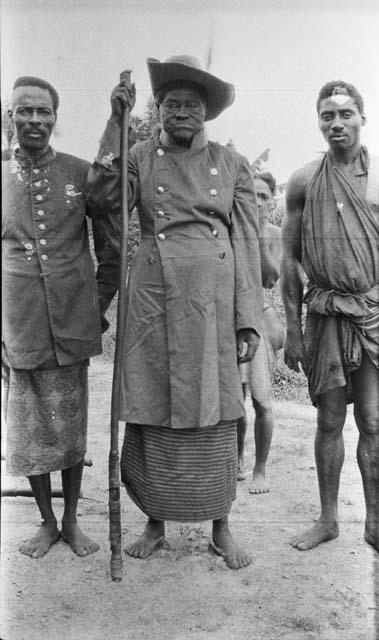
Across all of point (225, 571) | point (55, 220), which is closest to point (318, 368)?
point (225, 571)

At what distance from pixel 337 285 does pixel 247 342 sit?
1.78ft

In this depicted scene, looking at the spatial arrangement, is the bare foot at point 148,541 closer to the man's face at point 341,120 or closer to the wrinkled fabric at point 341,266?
the wrinkled fabric at point 341,266

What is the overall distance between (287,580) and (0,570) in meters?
1.37

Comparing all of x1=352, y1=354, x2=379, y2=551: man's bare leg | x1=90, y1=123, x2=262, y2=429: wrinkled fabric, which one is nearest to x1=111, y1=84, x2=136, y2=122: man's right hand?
x1=90, y1=123, x2=262, y2=429: wrinkled fabric

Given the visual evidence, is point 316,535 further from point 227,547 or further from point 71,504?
point 71,504

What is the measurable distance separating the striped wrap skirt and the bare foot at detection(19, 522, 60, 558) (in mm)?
545

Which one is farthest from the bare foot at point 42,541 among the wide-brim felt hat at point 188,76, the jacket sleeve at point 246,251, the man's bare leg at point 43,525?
the wide-brim felt hat at point 188,76

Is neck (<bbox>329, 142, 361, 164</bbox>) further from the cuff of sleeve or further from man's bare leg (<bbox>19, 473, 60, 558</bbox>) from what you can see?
man's bare leg (<bbox>19, 473, 60, 558</bbox>)

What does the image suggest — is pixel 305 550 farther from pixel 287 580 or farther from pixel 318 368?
pixel 318 368

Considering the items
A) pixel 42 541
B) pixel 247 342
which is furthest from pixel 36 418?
pixel 247 342

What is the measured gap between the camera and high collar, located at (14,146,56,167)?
3.35m

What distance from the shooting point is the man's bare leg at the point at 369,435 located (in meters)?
3.52

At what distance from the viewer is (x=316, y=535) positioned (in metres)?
3.58

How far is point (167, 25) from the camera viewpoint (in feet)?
10.3
